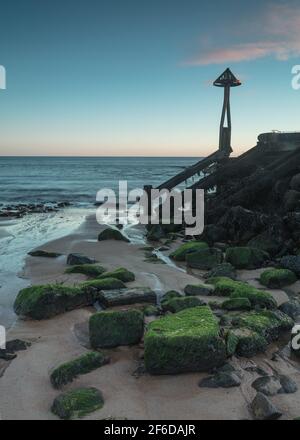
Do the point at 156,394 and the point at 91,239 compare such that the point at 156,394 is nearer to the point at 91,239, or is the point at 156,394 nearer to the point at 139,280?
the point at 139,280

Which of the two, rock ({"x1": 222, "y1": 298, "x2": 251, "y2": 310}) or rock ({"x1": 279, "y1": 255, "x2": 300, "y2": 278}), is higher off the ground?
rock ({"x1": 279, "y1": 255, "x2": 300, "y2": 278})

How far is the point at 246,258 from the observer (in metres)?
10.5

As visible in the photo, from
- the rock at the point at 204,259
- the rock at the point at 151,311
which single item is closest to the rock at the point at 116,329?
the rock at the point at 151,311

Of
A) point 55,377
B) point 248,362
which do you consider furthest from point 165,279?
point 55,377

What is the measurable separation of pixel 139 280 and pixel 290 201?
6377 mm

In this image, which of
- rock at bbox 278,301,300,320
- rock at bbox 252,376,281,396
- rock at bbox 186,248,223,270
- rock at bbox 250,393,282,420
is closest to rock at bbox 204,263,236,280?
rock at bbox 186,248,223,270

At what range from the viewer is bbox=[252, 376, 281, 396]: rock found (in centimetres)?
500

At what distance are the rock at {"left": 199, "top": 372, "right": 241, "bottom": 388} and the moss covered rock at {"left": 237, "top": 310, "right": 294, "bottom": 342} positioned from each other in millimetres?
1147

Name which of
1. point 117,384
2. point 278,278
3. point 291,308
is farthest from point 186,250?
point 117,384

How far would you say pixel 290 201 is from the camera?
13328mm

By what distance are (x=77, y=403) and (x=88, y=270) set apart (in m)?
5.21

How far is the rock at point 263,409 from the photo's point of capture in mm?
4487

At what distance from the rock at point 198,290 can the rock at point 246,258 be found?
7.51 ft

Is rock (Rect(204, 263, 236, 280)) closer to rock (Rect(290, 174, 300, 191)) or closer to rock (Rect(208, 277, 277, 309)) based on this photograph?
rock (Rect(208, 277, 277, 309))
